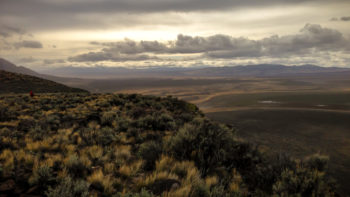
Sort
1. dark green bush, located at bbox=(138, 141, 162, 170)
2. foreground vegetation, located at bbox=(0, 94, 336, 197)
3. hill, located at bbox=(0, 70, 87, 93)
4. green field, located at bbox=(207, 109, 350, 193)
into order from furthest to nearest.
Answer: hill, located at bbox=(0, 70, 87, 93) < green field, located at bbox=(207, 109, 350, 193) < dark green bush, located at bbox=(138, 141, 162, 170) < foreground vegetation, located at bbox=(0, 94, 336, 197)

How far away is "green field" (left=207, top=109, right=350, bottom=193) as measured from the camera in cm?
2230

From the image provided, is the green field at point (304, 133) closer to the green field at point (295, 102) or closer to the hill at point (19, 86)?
the green field at point (295, 102)

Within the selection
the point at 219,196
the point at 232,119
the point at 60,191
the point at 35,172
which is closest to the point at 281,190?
the point at 219,196

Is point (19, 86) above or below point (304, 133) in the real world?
above

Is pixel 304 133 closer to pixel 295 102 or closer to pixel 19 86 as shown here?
pixel 295 102

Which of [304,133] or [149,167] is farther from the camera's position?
[304,133]

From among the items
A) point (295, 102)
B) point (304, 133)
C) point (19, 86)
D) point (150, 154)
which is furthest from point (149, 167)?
point (295, 102)

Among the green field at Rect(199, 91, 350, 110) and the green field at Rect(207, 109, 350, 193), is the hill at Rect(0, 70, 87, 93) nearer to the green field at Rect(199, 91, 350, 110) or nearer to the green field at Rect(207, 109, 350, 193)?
the green field at Rect(207, 109, 350, 193)

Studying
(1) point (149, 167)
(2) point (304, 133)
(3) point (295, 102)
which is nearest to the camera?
(1) point (149, 167)

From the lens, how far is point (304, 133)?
106ft

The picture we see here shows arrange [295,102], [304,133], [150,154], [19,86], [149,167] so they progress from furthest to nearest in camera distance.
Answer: [295,102]
[19,86]
[304,133]
[150,154]
[149,167]

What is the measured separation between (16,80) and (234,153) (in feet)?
162

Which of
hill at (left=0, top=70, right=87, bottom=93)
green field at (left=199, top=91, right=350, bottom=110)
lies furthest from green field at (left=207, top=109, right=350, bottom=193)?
hill at (left=0, top=70, right=87, bottom=93)

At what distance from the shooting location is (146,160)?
5.57 meters
